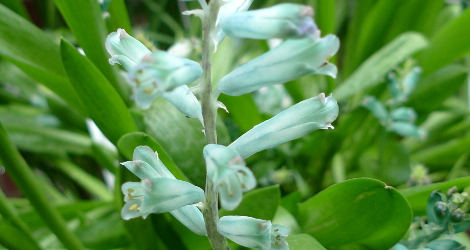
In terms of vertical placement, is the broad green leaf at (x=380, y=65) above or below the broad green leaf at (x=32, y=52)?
below

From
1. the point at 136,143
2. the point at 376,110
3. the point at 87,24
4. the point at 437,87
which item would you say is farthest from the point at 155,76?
the point at 437,87

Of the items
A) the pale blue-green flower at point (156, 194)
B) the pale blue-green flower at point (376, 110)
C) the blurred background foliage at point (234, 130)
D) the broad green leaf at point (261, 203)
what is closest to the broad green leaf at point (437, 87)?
the blurred background foliage at point (234, 130)

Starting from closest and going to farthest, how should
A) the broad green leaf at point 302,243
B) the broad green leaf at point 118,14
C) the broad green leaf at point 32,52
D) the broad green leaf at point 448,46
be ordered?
the broad green leaf at point 302,243 < the broad green leaf at point 32,52 < the broad green leaf at point 118,14 < the broad green leaf at point 448,46

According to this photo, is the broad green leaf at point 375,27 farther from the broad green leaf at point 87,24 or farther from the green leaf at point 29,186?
the green leaf at point 29,186

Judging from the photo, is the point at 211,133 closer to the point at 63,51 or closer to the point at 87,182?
the point at 63,51

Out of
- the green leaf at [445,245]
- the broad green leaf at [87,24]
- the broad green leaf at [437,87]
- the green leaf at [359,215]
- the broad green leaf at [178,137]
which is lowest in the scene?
the green leaf at [445,245]

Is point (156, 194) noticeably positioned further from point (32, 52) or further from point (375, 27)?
point (375, 27)

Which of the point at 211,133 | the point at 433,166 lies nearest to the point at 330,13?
the point at 433,166

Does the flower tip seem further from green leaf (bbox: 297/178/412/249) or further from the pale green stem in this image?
green leaf (bbox: 297/178/412/249)
